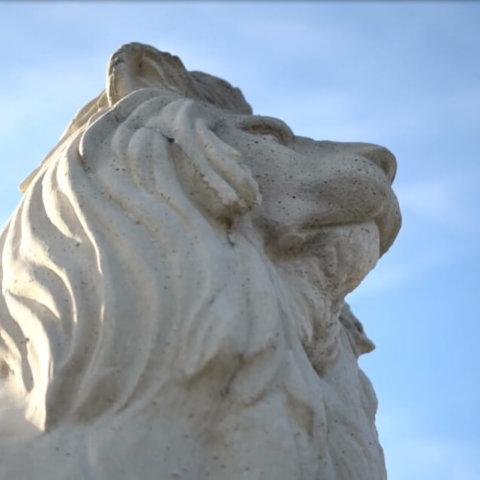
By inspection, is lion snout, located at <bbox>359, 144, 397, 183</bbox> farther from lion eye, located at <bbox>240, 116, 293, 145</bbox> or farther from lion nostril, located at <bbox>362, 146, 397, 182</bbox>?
lion eye, located at <bbox>240, 116, 293, 145</bbox>

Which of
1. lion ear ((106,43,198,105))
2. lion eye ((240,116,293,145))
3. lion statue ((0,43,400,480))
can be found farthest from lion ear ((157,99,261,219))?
lion ear ((106,43,198,105))

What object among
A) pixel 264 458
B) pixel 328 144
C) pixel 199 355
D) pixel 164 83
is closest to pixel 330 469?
pixel 264 458

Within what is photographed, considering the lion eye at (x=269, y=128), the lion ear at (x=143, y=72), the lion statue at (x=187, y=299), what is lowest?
the lion statue at (x=187, y=299)

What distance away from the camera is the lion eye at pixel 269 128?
12.9ft

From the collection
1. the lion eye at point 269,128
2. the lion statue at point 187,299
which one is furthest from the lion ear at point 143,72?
the lion eye at point 269,128

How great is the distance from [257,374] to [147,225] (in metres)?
0.52

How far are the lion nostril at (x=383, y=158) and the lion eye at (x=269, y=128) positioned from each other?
27 centimetres

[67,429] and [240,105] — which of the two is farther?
[240,105]

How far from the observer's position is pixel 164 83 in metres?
4.15

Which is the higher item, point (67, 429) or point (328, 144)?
point (328, 144)

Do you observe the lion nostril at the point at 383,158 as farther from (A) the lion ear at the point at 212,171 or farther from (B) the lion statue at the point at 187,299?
(A) the lion ear at the point at 212,171

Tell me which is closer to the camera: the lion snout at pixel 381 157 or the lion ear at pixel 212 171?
the lion ear at pixel 212 171

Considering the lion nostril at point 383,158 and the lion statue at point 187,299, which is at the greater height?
the lion nostril at point 383,158

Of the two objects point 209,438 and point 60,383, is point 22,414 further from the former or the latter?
point 209,438
